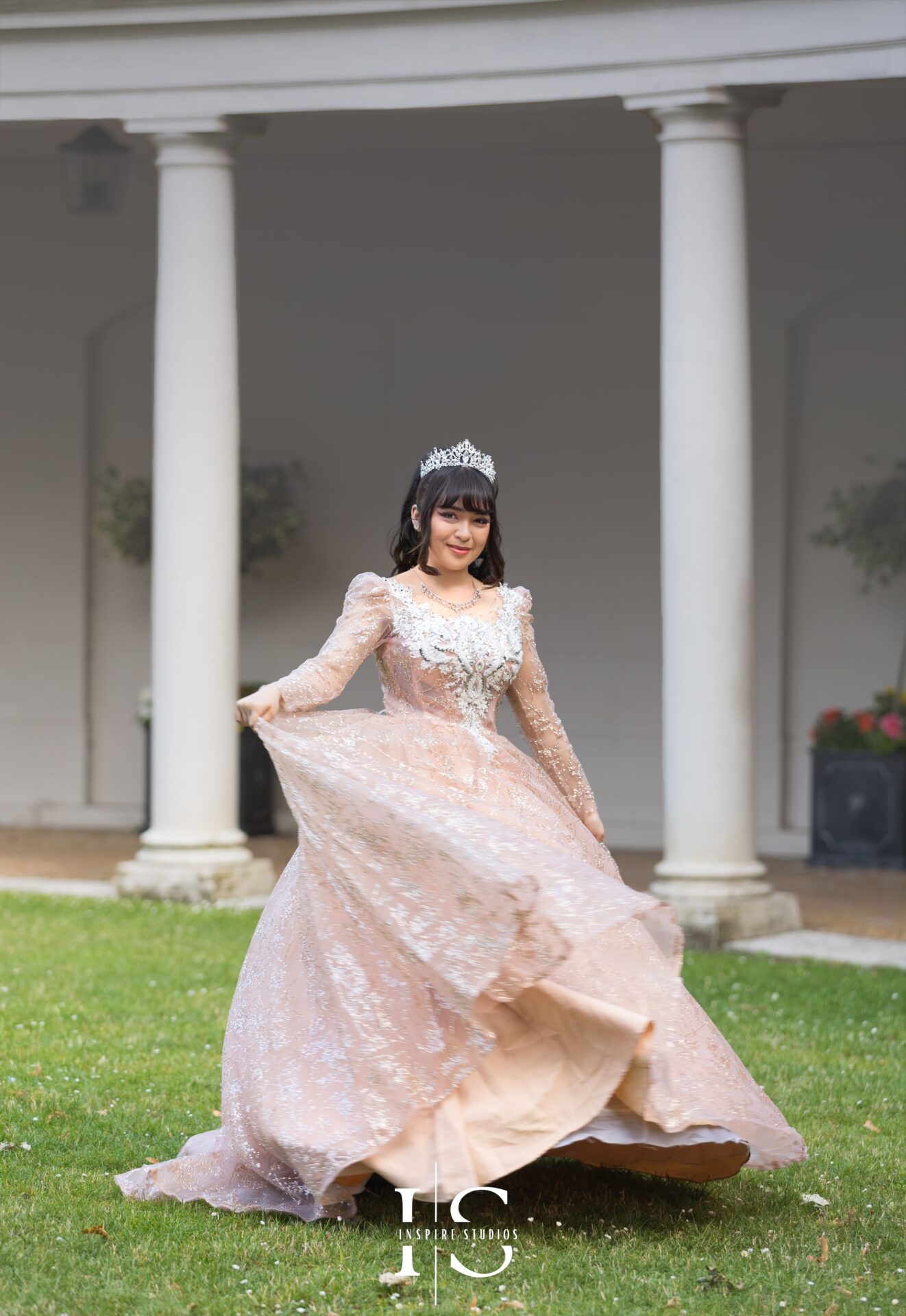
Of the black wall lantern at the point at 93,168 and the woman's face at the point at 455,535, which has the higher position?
the black wall lantern at the point at 93,168

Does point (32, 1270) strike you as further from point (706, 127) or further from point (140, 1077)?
point (706, 127)

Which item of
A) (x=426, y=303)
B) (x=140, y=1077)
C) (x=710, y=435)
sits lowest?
(x=140, y=1077)

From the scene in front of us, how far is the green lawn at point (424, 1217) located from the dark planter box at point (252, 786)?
525 centimetres

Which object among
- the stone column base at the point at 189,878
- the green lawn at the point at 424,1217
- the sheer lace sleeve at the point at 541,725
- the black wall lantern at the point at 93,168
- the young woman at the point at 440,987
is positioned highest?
the black wall lantern at the point at 93,168

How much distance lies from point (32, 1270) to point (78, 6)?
6.53 metres

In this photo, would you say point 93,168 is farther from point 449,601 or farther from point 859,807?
point 449,601

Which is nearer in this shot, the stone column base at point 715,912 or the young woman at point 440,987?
the young woman at point 440,987

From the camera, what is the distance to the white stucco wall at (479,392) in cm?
1138

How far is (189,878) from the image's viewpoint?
29.7 ft

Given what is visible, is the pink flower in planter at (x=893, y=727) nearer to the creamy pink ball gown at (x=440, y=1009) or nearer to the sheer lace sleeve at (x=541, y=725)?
the sheer lace sleeve at (x=541, y=725)

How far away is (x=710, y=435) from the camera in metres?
8.33

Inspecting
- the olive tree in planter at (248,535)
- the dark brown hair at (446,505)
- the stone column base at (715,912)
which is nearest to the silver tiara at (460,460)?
the dark brown hair at (446,505)

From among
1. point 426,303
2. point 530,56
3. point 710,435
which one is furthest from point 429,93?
point 426,303

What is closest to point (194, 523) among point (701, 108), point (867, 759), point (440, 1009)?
point (701, 108)
